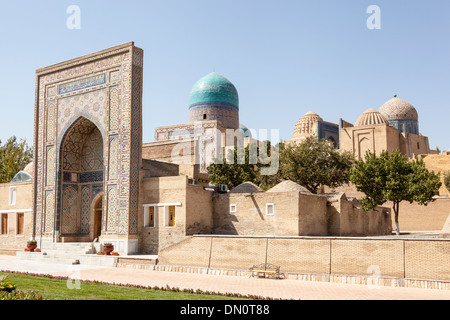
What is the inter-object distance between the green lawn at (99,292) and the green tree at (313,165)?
1494cm

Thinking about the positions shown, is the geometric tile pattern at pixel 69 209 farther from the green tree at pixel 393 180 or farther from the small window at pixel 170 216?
the green tree at pixel 393 180

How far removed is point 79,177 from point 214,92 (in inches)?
684

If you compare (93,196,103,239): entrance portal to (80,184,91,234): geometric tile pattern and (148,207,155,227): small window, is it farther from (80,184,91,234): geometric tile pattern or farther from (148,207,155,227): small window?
(148,207,155,227): small window

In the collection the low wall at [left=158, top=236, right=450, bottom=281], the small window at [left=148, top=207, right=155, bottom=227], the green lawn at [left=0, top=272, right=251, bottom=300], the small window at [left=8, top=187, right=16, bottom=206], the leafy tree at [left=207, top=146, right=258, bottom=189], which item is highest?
the leafy tree at [left=207, top=146, right=258, bottom=189]

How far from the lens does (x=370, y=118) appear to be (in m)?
41.7

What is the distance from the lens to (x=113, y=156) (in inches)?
749

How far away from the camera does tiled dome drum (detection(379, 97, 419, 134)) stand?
4362 centimetres

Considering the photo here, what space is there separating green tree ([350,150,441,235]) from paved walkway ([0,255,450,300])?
9.81 m

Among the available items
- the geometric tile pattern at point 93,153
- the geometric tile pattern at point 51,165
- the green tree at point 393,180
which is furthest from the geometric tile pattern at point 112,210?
the green tree at point 393,180

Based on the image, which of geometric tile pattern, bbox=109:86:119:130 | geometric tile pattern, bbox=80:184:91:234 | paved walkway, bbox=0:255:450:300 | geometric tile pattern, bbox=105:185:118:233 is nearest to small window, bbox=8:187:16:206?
geometric tile pattern, bbox=80:184:91:234

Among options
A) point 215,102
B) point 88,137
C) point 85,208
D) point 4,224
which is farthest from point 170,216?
point 215,102

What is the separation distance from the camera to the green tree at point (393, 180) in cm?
2009

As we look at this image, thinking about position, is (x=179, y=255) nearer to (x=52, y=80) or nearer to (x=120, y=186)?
(x=120, y=186)
